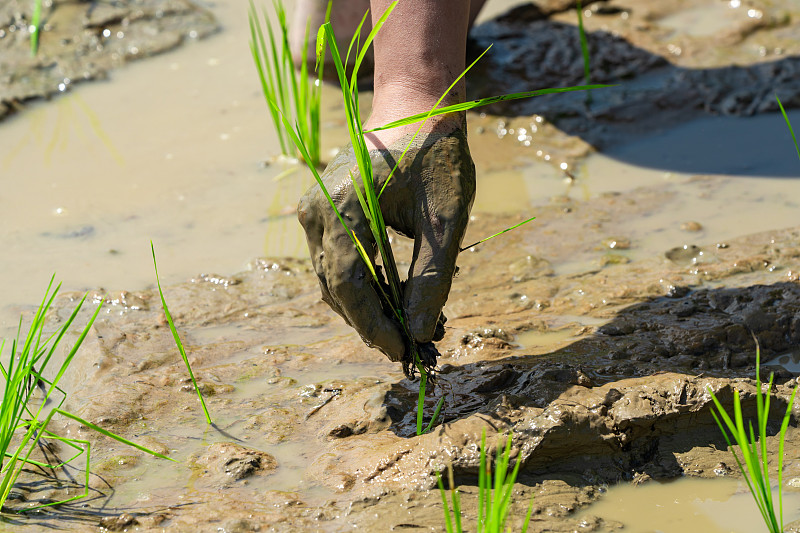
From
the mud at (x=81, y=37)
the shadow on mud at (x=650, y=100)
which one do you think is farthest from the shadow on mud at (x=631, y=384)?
the mud at (x=81, y=37)

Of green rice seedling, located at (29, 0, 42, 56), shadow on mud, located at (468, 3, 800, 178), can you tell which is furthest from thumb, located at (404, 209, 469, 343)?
green rice seedling, located at (29, 0, 42, 56)

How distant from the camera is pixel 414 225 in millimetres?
1681

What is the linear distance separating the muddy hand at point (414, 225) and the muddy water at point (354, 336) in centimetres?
25

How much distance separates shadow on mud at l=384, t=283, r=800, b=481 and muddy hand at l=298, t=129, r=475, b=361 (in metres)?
0.26

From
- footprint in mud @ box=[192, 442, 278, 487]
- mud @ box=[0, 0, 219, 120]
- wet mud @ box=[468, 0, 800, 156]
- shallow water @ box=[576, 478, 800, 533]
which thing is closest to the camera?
shallow water @ box=[576, 478, 800, 533]

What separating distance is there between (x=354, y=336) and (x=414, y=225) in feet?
1.97

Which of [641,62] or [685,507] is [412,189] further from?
[641,62]

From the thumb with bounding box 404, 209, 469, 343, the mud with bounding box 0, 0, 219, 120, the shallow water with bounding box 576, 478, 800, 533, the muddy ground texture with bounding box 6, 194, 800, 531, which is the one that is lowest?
the shallow water with bounding box 576, 478, 800, 533

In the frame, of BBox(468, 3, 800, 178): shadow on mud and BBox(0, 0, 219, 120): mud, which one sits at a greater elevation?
BBox(0, 0, 219, 120): mud

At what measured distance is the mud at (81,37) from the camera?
3857 mm

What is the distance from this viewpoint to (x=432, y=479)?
5.11 ft

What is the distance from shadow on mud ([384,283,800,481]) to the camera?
162 cm

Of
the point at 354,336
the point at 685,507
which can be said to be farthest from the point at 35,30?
the point at 685,507

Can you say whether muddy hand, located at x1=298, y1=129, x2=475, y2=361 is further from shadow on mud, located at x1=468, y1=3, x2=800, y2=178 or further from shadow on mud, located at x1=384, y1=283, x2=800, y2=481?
shadow on mud, located at x1=468, y1=3, x2=800, y2=178
